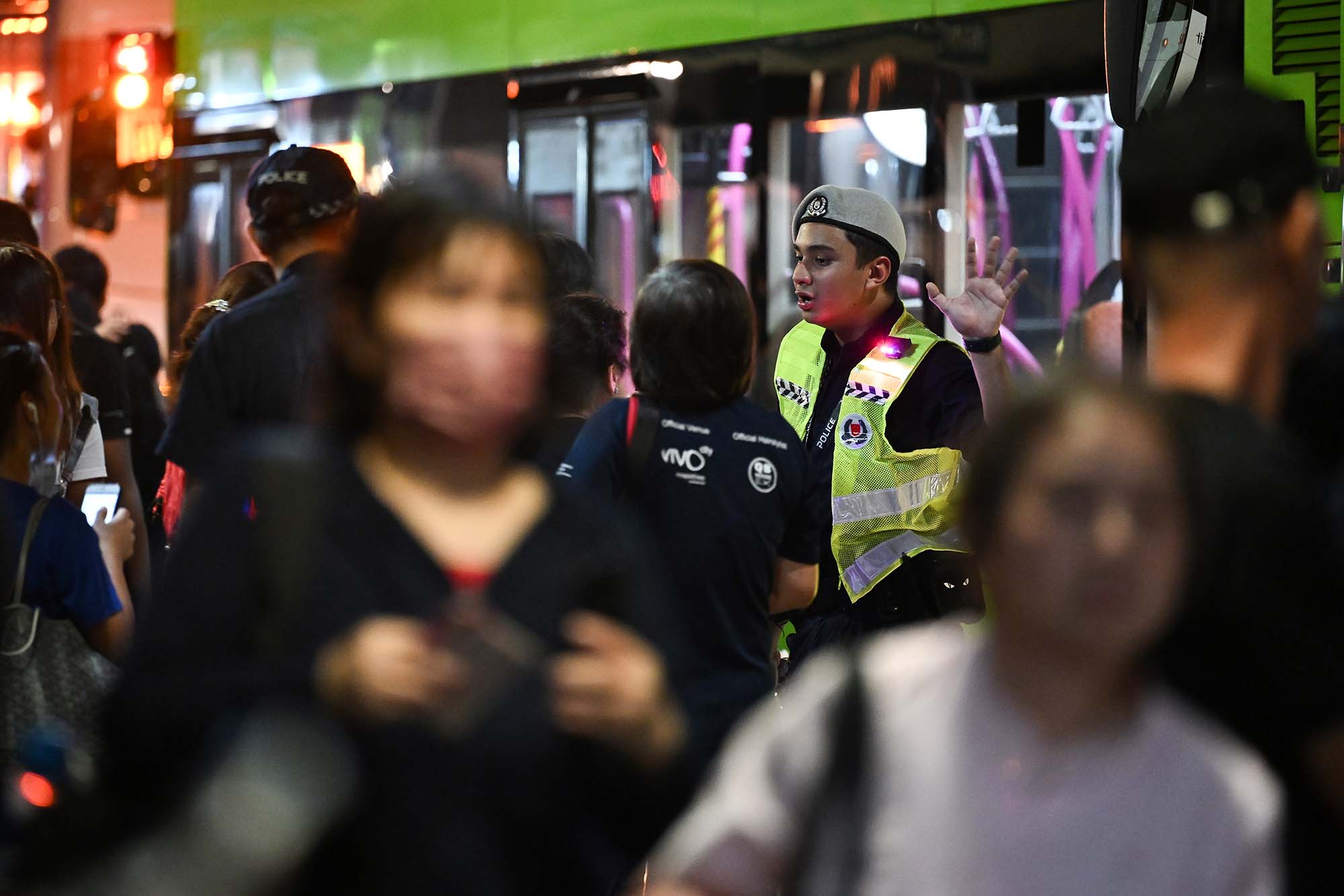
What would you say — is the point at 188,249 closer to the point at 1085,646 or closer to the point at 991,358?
the point at 991,358

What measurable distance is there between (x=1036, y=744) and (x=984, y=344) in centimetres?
298

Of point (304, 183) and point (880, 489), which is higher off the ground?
point (304, 183)

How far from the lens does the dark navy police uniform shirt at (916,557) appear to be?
4.33 meters

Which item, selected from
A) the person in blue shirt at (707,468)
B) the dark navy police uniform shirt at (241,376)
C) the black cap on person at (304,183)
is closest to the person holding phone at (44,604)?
the dark navy police uniform shirt at (241,376)

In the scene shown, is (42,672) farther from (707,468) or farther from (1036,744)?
(1036,744)

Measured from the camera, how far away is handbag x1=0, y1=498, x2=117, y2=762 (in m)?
3.12

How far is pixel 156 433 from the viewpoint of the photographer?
6758 millimetres

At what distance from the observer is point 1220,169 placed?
1667mm

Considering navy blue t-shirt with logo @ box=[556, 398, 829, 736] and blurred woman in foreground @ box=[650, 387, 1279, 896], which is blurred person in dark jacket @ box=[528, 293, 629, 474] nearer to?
navy blue t-shirt with logo @ box=[556, 398, 829, 736]

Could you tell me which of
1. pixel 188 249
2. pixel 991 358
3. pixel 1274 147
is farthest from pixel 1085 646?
pixel 188 249

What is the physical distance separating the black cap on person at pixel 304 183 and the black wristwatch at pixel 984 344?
1.53 metres

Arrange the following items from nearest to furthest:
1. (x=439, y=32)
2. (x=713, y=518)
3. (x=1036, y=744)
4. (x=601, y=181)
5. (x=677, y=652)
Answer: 1. (x=1036, y=744)
2. (x=677, y=652)
3. (x=713, y=518)
4. (x=601, y=181)
5. (x=439, y=32)

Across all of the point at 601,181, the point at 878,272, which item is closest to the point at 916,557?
the point at 878,272

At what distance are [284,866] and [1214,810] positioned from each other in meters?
0.78
